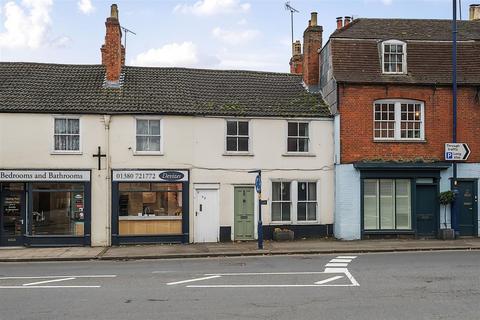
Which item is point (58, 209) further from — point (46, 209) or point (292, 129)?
point (292, 129)

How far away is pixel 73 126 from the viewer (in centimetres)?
2283

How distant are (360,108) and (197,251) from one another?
887 cm

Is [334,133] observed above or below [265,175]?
above

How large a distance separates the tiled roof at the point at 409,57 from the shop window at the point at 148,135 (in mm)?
7516

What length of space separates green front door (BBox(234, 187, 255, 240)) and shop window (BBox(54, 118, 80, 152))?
6.61 metres

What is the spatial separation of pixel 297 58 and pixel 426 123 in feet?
28.8

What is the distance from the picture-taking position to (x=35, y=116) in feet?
73.8

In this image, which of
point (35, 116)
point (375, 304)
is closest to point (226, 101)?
point (35, 116)

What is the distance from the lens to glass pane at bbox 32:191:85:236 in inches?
884

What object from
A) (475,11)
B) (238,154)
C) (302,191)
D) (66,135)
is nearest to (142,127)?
(66,135)

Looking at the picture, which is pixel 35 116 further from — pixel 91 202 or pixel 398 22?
pixel 398 22

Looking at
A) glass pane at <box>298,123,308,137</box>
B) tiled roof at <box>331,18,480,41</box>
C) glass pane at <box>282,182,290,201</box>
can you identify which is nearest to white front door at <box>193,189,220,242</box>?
glass pane at <box>282,182,290,201</box>

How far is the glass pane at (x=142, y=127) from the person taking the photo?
913 inches

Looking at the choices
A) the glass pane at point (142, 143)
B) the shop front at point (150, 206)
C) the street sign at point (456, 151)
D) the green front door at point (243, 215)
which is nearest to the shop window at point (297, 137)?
the green front door at point (243, 215)
